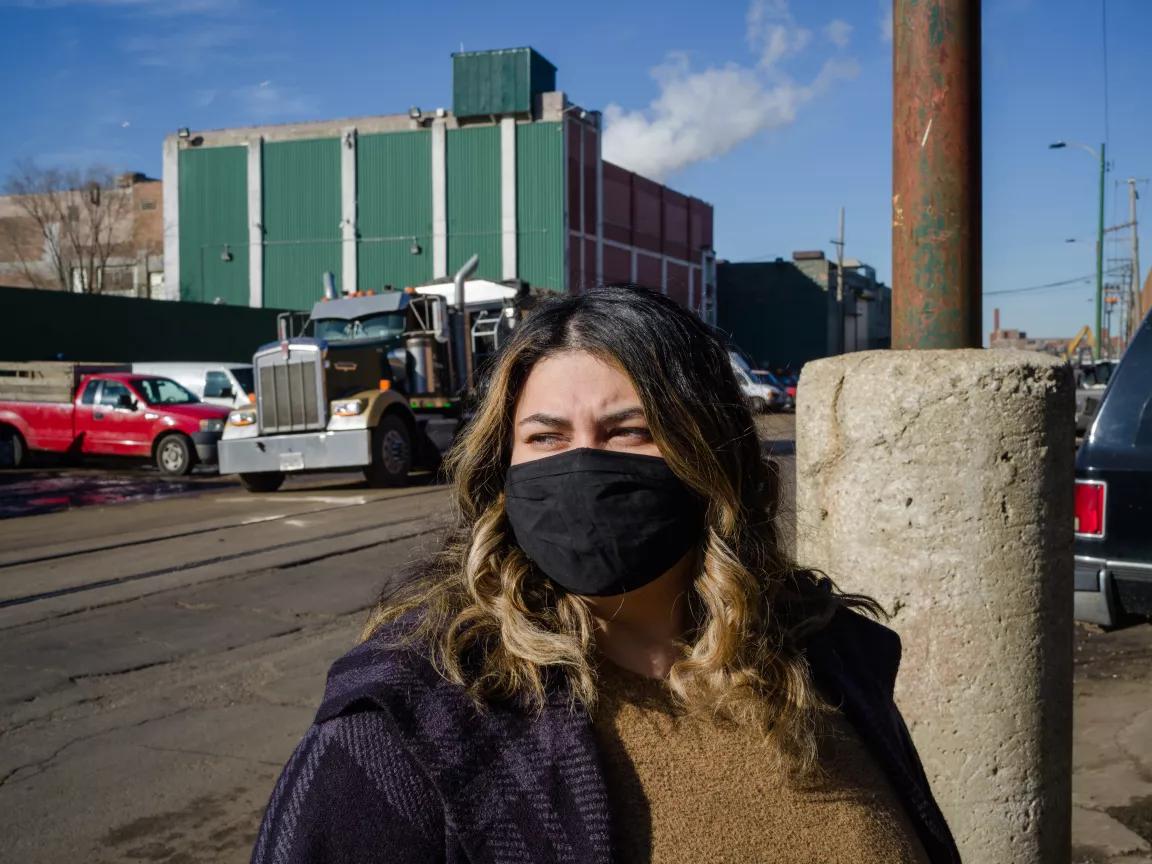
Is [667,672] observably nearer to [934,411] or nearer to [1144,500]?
[934,411]

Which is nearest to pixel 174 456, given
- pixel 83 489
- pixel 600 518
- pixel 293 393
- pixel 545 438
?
pixel 83 489

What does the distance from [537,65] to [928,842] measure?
41444mm

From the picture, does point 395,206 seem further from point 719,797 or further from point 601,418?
point 719,797

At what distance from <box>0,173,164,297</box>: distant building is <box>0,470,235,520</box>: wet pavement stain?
31.2 meters

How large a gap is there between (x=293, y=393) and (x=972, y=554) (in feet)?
43.5

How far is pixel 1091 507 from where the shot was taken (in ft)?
18.6

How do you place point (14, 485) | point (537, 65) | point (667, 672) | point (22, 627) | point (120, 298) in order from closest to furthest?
point (667, 672) → point (22, 627) → point (14, 485) → point (120, 298) → point (537, 65)

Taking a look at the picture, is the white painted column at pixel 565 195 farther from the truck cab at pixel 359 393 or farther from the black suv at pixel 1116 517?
the black suv at pixel 1116 517

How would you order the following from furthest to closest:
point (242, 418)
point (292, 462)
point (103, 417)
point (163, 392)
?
point (163, 392), point (103, 417), point (242, 418), point (292, 462)

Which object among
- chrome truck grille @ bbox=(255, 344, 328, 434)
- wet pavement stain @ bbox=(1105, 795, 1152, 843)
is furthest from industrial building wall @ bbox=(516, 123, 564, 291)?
wet pavement stain @ bbox=(1105, 795, 1152, 843)

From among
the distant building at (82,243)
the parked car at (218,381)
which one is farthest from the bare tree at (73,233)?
the parked car at (218,381)

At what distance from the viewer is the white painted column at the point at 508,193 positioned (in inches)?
1583

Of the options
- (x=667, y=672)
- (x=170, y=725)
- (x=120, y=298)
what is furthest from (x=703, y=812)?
(x=120, y=298)

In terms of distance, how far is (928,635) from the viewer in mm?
2637
